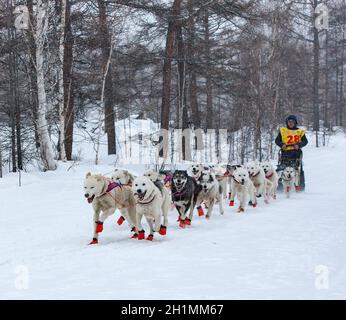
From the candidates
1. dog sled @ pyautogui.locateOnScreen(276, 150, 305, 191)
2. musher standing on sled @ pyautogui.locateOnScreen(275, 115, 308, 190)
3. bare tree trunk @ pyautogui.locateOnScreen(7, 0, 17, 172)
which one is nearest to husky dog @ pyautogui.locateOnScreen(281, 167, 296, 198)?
dog sled @ pyautogui.locateOnScreen(276, 150, 305, 191)

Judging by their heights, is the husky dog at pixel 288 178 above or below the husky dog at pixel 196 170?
below

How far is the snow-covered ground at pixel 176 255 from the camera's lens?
3.86 m

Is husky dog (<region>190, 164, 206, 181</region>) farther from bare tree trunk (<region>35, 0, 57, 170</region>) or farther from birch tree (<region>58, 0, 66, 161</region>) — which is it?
birch tree (<region>58, 0, 66, 161</region>)

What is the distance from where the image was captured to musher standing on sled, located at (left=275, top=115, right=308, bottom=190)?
448 inches

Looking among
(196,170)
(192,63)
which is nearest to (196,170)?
(196,170)

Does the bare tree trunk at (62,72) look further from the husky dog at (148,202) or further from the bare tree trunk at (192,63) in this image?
the husky dog at (148,202)

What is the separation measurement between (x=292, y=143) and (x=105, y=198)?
657 centimetres

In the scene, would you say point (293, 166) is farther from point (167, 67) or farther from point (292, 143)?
point (167, 67)

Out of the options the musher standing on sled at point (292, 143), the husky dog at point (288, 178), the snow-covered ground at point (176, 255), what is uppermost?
the musher standing on sled at point (292, 143)

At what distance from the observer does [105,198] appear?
19.8 feet

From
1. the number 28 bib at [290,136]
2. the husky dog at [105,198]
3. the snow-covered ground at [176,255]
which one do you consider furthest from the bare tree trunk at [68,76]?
the husky dog at [105,198]

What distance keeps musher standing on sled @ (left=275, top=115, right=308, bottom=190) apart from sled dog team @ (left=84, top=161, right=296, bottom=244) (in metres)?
1.63

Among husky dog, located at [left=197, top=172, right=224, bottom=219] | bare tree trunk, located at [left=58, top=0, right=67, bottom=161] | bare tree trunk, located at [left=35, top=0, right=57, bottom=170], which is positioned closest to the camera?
husky dog, located at [left=197, top=172, right=224, bottom=219]

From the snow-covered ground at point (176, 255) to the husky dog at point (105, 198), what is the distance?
307 mm
